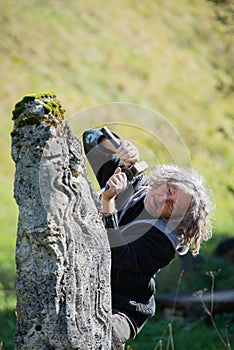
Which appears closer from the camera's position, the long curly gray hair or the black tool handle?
the long curly gray hair

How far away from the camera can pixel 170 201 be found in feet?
13.1

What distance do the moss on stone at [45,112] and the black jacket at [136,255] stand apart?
85 cm

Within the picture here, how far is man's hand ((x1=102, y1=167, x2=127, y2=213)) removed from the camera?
3621mm

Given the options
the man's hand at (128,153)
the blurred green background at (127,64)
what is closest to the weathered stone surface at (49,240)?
the man's hand at (128,153)

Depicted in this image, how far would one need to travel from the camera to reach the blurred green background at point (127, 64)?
70.7 feet

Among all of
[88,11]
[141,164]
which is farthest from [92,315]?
[88,11]

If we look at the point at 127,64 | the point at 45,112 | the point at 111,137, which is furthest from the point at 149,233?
the point at 127,64

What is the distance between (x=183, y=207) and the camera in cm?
400

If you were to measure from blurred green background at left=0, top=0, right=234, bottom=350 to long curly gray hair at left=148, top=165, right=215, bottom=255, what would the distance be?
1357 centimetres

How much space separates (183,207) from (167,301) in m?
7.08

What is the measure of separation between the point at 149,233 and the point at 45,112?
1186 millimetres

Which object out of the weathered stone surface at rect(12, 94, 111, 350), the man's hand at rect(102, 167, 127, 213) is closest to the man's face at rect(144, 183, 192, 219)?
the man's hand at rect(102, 167, 127, 213)

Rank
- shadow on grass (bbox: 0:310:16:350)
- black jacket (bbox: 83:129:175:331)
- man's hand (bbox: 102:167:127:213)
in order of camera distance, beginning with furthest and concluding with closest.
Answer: shadow on grass (bbox: 0:310:16:350)
black jacket (bbox: 83:129:175:331)
man's hand (bbox: 102:167:127:213)

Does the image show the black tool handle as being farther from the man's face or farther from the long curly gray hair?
the man's face
